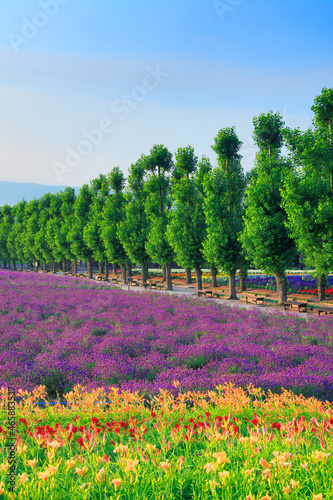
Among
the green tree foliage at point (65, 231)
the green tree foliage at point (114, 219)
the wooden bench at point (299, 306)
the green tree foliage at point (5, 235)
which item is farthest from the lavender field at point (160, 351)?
the green tree foliage at point (5, 235)

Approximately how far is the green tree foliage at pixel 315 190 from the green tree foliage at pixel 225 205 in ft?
23.3

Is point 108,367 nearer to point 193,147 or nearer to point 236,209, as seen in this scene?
point 236,209

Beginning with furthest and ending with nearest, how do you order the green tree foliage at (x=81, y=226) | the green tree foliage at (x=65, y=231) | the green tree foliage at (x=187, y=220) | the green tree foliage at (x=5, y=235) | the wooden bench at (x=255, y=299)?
the green tree foliage at (x=5, y=235)
the green tree foliage at (x=65, y=231)
the green tree foliage at (x=81, y=226)
the green tree foliage at (x=187, y=220)
the wooden bench at (x=255, y=299)

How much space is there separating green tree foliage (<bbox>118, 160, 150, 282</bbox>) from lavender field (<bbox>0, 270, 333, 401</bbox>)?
24528 mm

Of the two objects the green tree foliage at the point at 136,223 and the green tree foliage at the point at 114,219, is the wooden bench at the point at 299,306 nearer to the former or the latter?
the green tree foliage at the point at 136,223

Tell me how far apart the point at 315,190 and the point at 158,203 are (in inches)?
735

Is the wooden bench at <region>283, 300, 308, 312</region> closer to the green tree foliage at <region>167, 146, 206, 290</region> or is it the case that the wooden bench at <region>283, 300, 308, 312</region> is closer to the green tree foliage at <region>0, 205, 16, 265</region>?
the green tree foliage at <region>167, 146, 206, 290</region>

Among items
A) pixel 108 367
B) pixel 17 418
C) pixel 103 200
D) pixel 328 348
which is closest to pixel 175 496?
pixel 17 418

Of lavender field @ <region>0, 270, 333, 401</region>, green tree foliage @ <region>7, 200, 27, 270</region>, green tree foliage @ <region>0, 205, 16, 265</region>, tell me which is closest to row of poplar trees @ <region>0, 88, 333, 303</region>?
lavender field @ <region>0, 270, 333, 401</region>

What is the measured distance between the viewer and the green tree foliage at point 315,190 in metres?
18.5

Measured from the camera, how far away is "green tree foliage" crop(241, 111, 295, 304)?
22.2 m

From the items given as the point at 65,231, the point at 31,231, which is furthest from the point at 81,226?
the point at 31,231

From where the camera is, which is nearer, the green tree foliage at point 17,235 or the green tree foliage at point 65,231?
the green tree foliage at point 65,231

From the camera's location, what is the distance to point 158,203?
1401 inches
